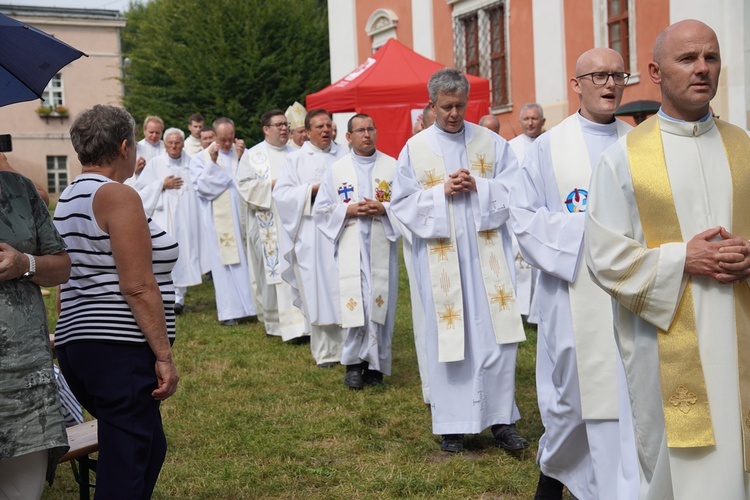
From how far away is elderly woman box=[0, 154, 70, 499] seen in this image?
3213 millimetres

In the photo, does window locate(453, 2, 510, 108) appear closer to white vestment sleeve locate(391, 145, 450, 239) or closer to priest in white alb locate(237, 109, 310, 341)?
priest in white alb locate(237, 109, 310, 341)

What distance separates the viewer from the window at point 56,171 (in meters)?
45.3

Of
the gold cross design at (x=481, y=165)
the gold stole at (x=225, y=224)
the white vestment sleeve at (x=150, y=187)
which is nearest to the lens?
the gold cross design at (x=481, y=165)

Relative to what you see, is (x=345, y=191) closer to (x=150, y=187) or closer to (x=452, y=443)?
(x=452, y=443)

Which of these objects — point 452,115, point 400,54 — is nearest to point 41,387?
point 452,115

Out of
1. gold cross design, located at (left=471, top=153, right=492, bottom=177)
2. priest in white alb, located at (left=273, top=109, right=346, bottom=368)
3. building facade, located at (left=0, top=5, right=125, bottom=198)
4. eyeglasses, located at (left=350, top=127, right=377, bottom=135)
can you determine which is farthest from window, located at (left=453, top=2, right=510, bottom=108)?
building facade, located at (left=0, top=5, right=125, bottom=198)

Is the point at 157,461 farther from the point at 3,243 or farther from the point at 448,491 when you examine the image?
the point at 448,491

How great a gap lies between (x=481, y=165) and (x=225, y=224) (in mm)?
5933

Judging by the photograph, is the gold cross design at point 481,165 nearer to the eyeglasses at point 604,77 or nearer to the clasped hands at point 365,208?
the eyeglasses at point 604,77

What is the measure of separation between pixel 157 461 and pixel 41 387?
75cm

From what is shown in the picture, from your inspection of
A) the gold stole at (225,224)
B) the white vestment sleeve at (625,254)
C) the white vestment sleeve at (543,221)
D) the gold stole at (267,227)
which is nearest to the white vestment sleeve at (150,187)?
the gold stole at (225,224)

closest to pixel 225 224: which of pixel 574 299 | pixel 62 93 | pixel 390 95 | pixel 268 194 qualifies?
pixel 268 194

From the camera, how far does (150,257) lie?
3.68 meters

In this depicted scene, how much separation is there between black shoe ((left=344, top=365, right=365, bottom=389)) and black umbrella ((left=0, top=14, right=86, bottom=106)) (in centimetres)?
428
